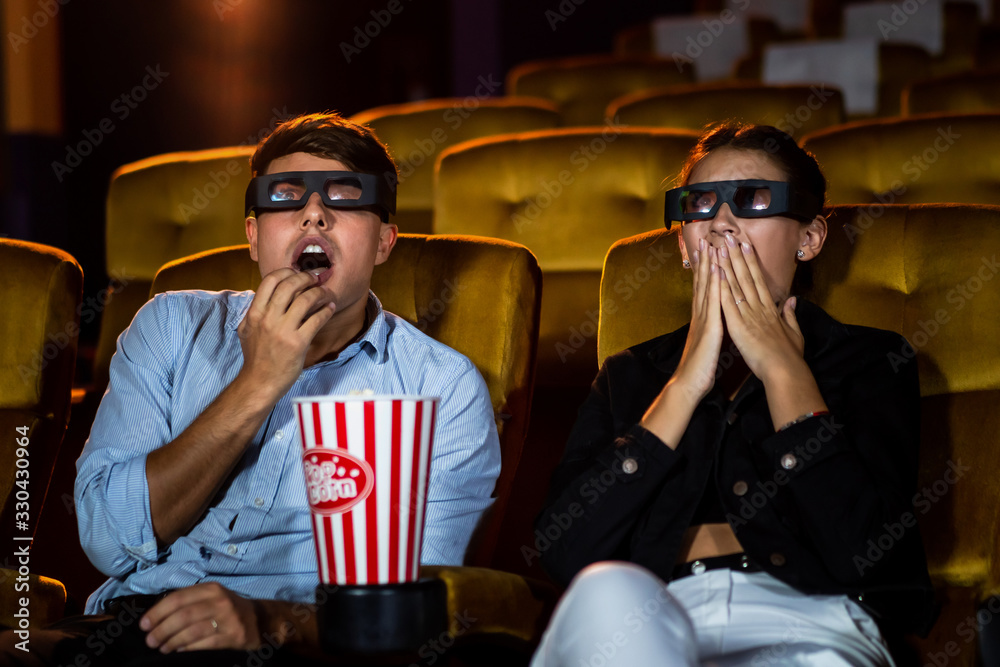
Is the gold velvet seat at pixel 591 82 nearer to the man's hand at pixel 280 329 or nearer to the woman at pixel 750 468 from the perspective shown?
the woman at pixel 750 468

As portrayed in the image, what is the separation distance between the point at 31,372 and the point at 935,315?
66.0 inches

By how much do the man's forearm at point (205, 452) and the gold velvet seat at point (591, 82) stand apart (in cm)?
405

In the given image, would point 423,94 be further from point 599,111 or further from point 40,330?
point 40,330

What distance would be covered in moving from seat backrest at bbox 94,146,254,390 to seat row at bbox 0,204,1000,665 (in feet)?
2.75

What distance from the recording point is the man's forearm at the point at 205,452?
149cm

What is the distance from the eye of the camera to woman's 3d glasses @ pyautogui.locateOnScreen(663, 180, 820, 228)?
160cm

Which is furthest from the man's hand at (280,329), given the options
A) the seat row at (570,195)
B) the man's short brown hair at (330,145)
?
the seat row at (570,195)

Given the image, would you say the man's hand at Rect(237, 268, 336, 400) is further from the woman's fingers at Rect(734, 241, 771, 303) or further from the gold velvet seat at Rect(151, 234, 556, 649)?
the woman's fingers at Rect(734, 241, 771, 303)

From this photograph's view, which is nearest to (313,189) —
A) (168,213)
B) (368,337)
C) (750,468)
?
(368,337)

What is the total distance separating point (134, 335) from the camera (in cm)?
172

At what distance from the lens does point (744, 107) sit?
3766 millimetres

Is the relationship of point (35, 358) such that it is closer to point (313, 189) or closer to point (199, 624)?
point (313, 189)

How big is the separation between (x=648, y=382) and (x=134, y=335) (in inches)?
33.7

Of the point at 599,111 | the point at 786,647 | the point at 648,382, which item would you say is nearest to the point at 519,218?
the point at 648,382
